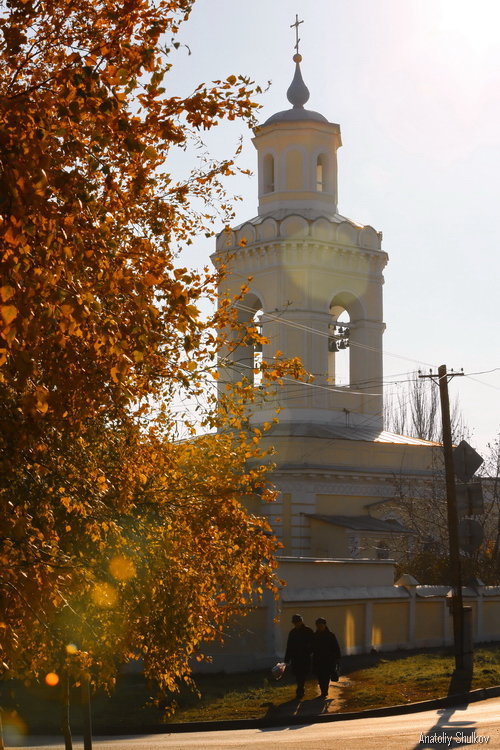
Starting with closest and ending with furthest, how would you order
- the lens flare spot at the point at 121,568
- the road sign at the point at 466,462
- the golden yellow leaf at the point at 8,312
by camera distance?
the golden yellow leaf at the point at 8,312
the lens flare spot at the point at 121,568
the road sign at the point at 466,462

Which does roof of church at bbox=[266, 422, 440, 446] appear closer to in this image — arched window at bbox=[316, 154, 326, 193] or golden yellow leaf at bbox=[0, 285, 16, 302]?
arched window at bbox=[316, 154, 326, 193]

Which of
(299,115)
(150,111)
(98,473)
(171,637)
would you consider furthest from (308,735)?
(299,115)

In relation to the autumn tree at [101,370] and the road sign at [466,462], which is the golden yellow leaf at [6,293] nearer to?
the autumn tree at [101,370]

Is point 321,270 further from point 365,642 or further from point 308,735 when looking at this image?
point 308,735

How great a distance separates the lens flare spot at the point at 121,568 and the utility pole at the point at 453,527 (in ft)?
36.9

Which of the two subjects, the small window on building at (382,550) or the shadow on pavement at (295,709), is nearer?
the shadow on pavement at (295,709)

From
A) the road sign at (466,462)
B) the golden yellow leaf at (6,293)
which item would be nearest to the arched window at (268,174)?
the road sign at (466,462)

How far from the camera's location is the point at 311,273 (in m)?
35.4

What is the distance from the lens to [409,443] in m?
36.8

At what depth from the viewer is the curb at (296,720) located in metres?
15.8

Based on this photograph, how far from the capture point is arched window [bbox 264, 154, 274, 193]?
37.2 meters

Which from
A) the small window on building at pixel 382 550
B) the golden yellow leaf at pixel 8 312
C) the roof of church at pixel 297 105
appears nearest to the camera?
the golden yellow leaf at pixel 8 312

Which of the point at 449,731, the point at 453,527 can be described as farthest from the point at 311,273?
the point at 449,731

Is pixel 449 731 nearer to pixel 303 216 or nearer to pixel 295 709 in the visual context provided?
pixel 295 709
